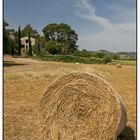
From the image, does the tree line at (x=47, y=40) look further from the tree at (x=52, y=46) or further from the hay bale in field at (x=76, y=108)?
the hay bale in field at (x=76, y=108)

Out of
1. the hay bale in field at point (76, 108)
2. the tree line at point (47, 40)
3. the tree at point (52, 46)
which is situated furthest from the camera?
the tree at point (52, 46)

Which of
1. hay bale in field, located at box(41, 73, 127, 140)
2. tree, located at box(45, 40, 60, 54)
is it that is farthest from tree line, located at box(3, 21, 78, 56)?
hay bale in field, located at box(41, 73, 127, 140)

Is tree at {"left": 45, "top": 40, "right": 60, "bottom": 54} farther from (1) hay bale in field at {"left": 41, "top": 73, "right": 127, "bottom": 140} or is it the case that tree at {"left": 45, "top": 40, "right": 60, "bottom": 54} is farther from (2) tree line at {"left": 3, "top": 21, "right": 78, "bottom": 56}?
(1) hay bale in field at {"left": 41, "top": 73, "right": 127, "bottom": 140}

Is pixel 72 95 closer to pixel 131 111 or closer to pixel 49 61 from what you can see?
pixel 131 111

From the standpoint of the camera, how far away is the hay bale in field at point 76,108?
3619 millimetres

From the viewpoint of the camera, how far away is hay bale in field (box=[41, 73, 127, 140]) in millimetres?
3619

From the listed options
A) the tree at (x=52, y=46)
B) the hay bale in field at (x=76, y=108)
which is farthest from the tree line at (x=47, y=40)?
the hay bale in field at (x=76, y=108)

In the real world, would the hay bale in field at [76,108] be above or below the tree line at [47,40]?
below

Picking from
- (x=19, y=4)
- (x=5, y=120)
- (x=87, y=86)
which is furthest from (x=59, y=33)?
(x=87, y=86)

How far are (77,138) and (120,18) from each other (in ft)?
6.26

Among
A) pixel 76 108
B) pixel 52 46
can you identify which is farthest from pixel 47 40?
pixel 76 108

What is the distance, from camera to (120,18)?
480 centimetres

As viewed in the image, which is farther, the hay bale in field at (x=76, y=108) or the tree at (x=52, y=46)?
the tree at (x=52, y=46)

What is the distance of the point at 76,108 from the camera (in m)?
3.84
